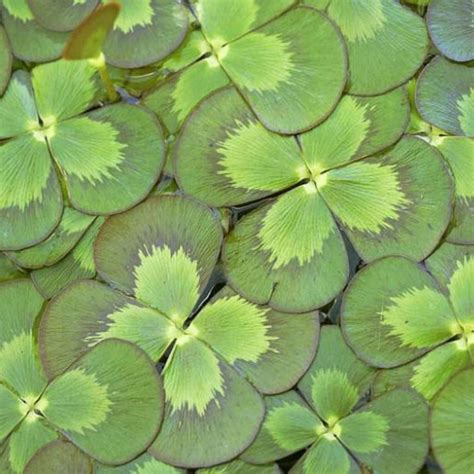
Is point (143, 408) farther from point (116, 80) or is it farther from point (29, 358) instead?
point (116, 80)

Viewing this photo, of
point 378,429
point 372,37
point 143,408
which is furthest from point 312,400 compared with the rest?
point 372,37

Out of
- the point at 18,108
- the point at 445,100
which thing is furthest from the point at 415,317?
the point at 18,108

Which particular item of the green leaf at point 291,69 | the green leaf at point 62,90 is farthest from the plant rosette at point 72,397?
the green leaf at point 291,69

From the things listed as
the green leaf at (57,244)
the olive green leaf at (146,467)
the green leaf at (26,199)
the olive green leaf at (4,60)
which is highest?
the olive green leaf at (4,60)

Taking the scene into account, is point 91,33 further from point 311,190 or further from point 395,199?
point 395,199

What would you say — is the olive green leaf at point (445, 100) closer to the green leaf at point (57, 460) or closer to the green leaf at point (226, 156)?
the green leaf at point (226, 156)
